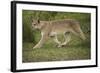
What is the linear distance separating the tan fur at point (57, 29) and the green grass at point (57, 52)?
1.7 inches

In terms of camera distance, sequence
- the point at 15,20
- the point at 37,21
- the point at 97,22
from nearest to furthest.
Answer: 1. the point at 15,20
2. the point at 37,21
3. the point at 97,22

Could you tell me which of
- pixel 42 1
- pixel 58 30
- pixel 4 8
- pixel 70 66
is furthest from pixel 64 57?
pixel 4 8

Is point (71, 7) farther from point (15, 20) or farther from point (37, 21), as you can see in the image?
point (15, 20)

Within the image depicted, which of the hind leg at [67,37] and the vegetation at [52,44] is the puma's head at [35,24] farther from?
the hind leg at [67,37]

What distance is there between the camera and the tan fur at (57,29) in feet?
6.11

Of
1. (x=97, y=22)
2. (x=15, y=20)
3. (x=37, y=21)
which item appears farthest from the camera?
(x=97, y=22)

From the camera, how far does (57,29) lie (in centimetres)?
192

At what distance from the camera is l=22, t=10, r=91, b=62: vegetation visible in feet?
5.92

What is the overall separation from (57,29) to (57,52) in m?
0.20

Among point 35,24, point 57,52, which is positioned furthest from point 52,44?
point 35,24

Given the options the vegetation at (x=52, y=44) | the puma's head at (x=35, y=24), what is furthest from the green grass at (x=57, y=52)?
the puma's head at (x=35, y=24)

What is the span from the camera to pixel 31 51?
1.82 meters

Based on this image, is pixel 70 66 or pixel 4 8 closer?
pixel 4 8

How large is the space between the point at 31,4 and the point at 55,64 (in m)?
0.56
